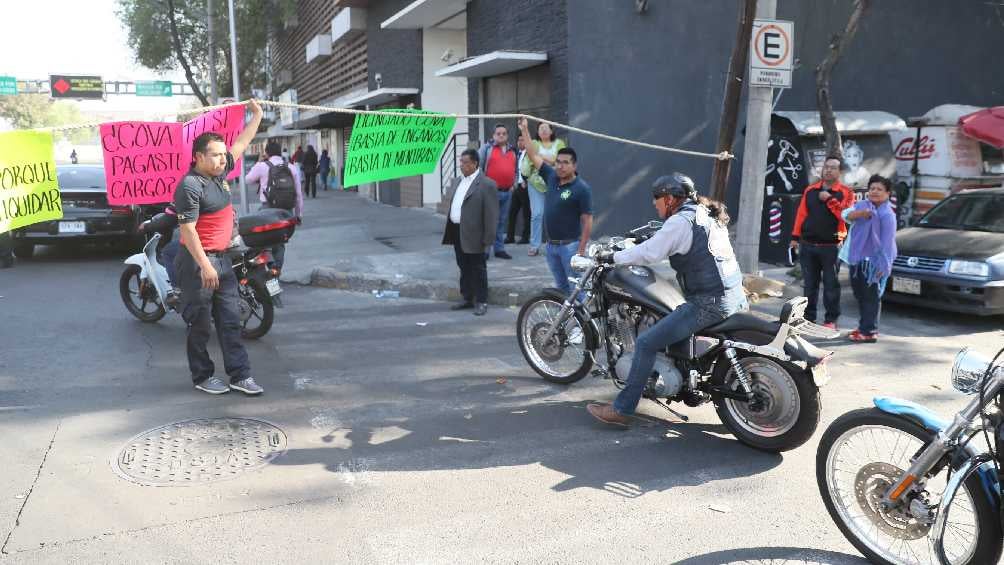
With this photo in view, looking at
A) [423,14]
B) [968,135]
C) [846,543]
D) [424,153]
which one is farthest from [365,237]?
[846,543]

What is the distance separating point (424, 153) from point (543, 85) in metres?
6.77

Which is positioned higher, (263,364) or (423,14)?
(423,14)

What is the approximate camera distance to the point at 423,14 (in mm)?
17297

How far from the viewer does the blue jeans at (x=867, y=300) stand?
744cm

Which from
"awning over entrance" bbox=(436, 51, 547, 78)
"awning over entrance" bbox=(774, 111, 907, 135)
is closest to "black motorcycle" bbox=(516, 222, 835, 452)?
"awning over entrance" bbox=(774, 111, 907, 135)

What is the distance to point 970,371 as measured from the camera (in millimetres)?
3059

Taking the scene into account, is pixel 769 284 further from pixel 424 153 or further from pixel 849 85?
pixel 849 85

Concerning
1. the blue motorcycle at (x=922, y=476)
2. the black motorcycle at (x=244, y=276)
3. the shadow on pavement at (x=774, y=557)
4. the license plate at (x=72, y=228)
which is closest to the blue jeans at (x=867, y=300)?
the blue motorcycle at (x=922, y=476)

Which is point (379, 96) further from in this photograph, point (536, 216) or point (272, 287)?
point (272, 287)

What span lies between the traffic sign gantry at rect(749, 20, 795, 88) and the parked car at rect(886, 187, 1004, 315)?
7.62ft

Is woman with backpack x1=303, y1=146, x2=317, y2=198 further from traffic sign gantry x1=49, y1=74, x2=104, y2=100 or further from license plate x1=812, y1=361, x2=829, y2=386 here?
traffic sign gantry x1=49, y1=74, x2=104, y2=100

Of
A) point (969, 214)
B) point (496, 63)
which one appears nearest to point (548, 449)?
point (969, 214)

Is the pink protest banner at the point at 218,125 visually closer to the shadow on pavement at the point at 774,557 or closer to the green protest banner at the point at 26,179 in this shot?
the green protest banner at the point at 26,179

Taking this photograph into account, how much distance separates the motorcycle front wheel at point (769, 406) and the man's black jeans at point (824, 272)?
11.4 ft
